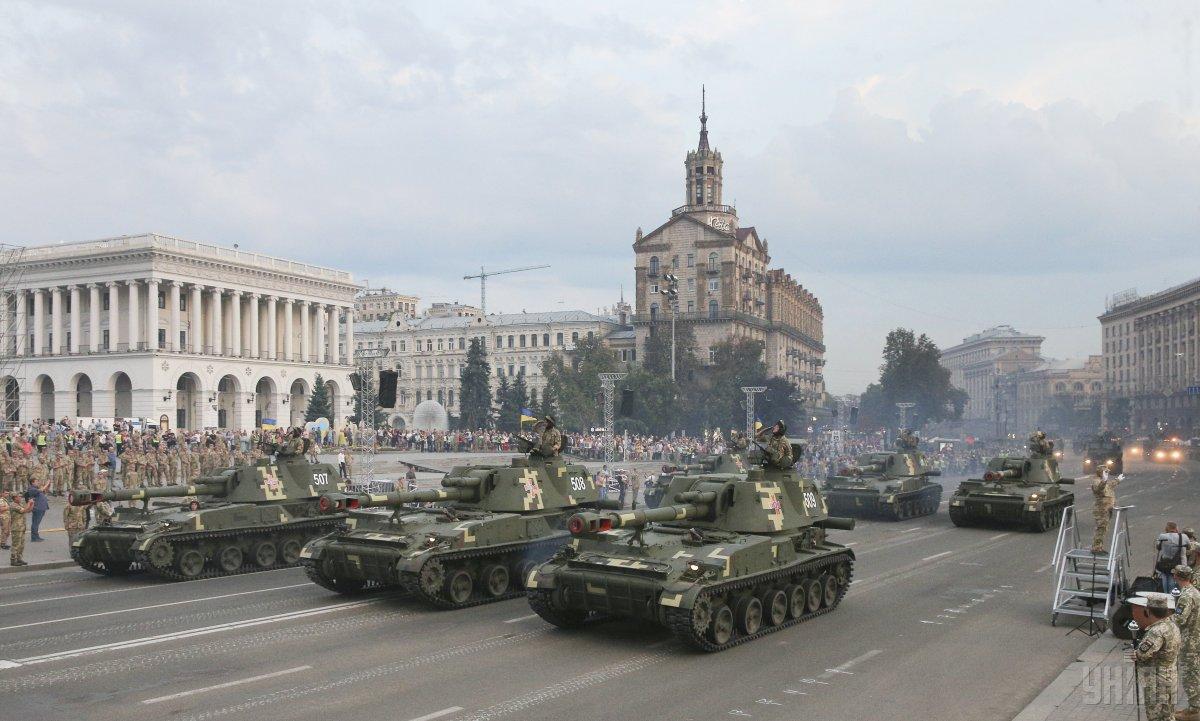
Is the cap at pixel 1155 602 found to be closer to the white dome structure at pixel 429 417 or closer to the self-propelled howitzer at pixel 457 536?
the self-propelled howitzer at pixel 457 536

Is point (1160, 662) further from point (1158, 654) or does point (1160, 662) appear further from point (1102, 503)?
point (1102, 503)

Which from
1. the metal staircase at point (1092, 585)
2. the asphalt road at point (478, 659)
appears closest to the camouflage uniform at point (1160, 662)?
the asphalt road at point (478, 659)

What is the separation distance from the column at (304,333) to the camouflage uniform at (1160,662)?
8726 centimetres

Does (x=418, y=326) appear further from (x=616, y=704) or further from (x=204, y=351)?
(x=616, y=704)

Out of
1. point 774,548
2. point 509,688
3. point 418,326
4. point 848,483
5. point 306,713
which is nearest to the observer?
point 306,713

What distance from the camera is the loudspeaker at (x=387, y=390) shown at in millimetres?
30625

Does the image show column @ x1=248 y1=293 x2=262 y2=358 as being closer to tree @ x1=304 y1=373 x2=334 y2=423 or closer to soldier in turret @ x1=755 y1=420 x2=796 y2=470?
tree @ x1=304 y1=373 x2=334 y2=423

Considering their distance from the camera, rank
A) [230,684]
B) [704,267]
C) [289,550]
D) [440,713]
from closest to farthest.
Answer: [440,713], [230,684], [289,550], [704,267]

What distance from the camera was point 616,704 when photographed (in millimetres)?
10719

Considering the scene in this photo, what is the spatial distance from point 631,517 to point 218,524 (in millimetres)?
9518

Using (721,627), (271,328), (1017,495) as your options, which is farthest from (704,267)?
(721,627)

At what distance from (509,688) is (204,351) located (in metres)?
74.8

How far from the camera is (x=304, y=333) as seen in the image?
90750 millimetres

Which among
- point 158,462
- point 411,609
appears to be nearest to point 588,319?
point 158,462
